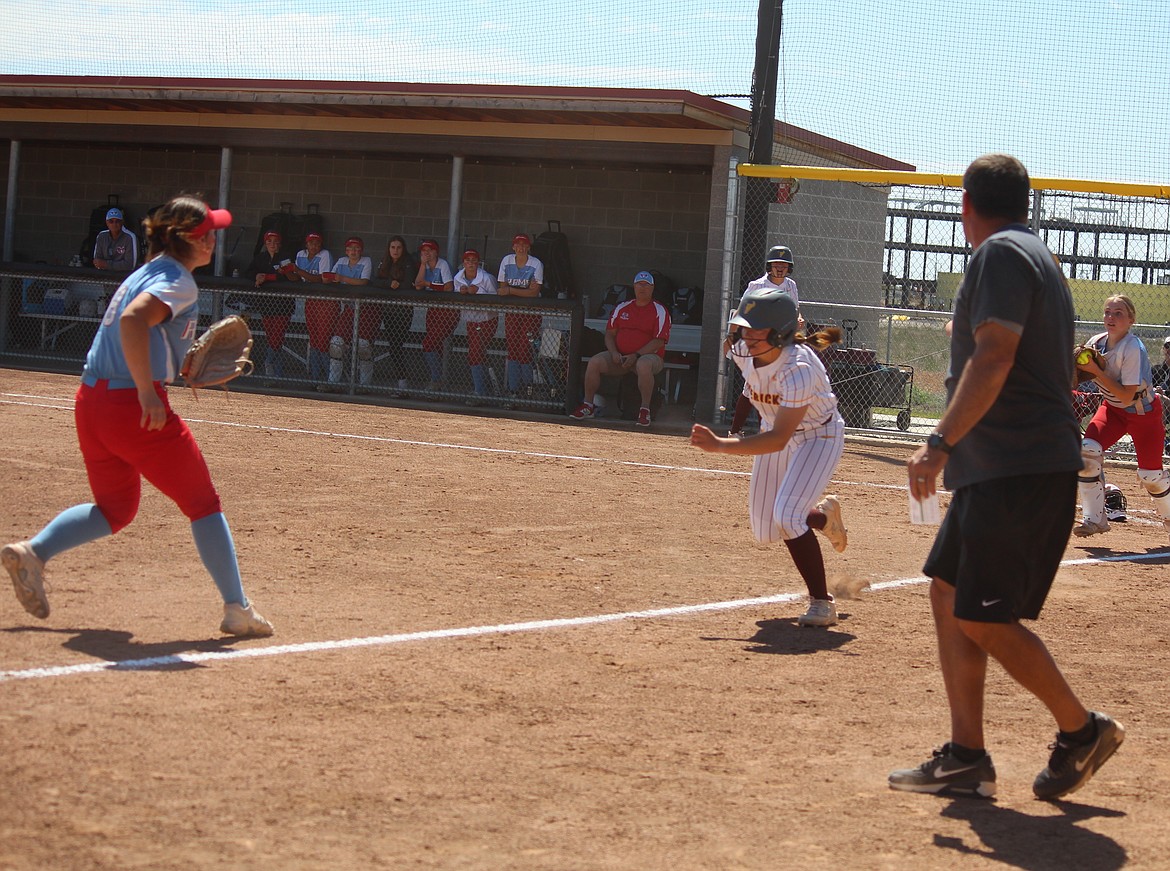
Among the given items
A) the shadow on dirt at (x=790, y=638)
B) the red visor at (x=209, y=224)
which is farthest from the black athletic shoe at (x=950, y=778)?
the red visor at (x=209, y=224)

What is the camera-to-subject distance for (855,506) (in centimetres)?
1057

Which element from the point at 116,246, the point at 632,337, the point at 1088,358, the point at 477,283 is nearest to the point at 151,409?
the point at 1088,358

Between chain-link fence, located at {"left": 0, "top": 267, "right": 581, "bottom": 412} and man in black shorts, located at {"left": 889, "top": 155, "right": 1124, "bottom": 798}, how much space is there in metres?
12.3

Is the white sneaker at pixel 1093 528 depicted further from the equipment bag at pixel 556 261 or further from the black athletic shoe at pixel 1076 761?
the equipment bag at pixel 556 261

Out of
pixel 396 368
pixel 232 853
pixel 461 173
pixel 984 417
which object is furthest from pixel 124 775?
pixel 461 173

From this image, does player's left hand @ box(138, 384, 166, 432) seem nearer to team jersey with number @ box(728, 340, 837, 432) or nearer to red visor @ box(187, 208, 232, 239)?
red visor @ box(187, 208, 232, 239)

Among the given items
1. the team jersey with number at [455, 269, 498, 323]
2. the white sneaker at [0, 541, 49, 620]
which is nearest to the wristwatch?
the white sneaker at [0, 541, 49, 620]

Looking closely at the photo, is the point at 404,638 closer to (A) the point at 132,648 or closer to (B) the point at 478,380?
(A) the point at 132,648

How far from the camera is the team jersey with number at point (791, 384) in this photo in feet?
20.8

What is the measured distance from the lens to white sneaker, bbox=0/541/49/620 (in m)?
5.31

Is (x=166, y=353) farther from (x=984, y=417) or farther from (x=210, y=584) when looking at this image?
(x=984, y=417)

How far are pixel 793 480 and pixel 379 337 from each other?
39.8ft

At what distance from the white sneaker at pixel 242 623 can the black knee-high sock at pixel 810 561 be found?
2.47 m

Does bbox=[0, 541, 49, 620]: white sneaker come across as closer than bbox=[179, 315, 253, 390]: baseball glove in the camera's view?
Yes
